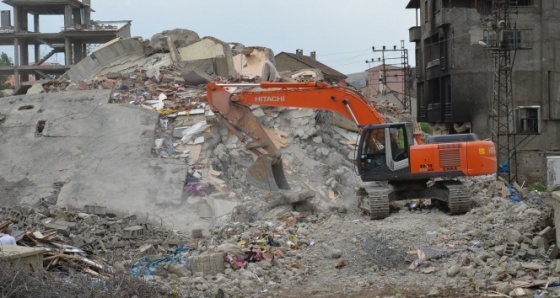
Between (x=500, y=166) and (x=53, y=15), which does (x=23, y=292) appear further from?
(x=53, y=15)

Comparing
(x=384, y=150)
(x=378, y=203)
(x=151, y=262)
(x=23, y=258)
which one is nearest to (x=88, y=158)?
(x=151, y=262)

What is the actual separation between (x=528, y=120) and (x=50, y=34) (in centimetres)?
4111

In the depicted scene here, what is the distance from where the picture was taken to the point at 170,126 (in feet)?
61.3

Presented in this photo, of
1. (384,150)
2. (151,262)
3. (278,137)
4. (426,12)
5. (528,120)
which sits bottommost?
(151,262)

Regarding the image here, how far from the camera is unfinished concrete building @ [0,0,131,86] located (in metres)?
57.7

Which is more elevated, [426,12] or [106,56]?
[426,12]

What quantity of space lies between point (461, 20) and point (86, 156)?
1963 centimetres

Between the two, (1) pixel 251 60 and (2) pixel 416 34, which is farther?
(2) pixel 416 34

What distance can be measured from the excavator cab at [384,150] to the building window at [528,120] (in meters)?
19.3

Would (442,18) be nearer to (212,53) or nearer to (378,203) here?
(212,53)

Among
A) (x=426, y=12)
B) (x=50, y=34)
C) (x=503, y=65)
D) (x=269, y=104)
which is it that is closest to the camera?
(x=269, y=104)

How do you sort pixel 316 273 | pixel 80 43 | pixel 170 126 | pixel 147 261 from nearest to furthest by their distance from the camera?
pixel 316 273, pixel 147 261, pixel 170 126, pixel 80 43

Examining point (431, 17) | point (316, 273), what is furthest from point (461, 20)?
point (316, 273)

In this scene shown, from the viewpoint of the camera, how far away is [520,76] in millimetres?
30938
